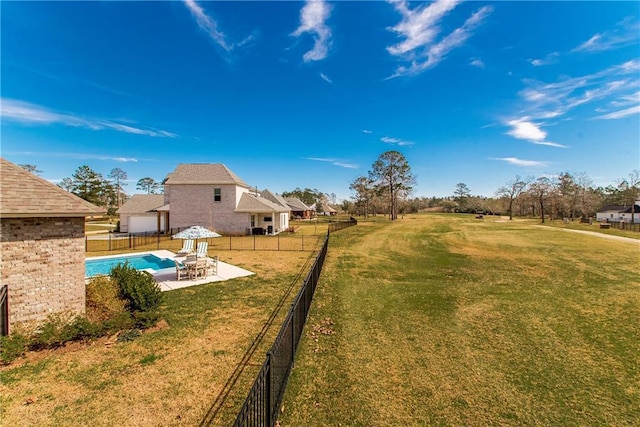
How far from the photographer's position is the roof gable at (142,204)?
1209 inches

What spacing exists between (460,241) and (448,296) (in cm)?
1640

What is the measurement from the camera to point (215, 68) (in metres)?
23.7

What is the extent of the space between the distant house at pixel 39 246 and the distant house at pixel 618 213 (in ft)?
257

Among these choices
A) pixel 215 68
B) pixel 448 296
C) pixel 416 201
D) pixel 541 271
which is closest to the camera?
pixel 448 296

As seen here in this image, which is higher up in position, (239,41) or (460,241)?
(239,41)

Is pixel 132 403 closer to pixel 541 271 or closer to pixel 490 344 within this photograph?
pixel 490 344

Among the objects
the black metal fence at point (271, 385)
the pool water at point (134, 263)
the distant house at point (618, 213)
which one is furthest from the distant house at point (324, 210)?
the black metal fence at point (271, 385)

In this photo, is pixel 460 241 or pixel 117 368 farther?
pixel 460 241

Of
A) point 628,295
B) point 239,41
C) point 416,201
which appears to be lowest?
point 628,295

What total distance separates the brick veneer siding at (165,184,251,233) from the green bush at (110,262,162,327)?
2003 centimetres

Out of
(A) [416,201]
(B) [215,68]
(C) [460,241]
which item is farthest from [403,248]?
(A) [416,201]

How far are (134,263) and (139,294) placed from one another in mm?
9479

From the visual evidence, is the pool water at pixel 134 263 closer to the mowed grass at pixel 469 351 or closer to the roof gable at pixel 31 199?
the roof gable at pixel 31 199

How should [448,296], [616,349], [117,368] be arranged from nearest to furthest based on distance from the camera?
[117,368]
[616,349]
[448,296]
